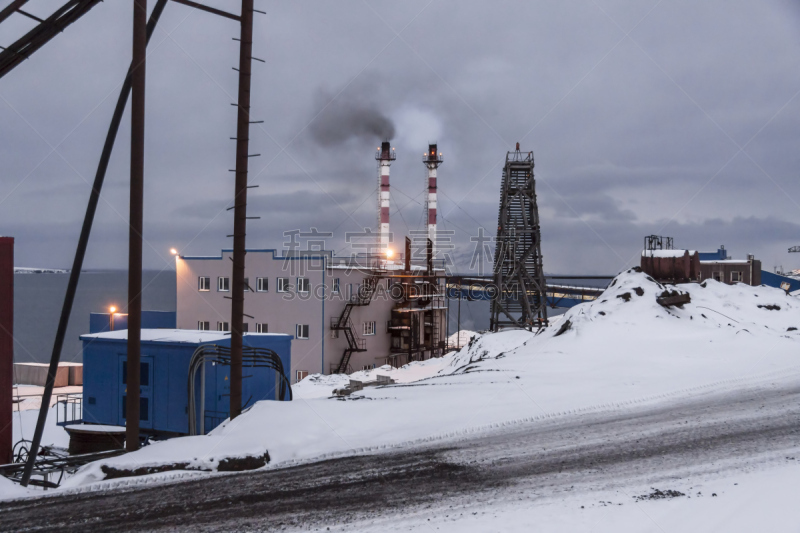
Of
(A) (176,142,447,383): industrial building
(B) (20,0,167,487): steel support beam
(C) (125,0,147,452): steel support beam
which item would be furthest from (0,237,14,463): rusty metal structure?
(A) (176,142,447,383): industrial building

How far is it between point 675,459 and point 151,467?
773cm

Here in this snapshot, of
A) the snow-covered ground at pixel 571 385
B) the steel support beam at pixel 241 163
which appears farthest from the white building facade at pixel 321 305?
the steel support beam at pixel 241 163

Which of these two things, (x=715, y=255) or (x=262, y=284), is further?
(x=715, y=255)

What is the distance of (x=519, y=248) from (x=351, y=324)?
13189 mm

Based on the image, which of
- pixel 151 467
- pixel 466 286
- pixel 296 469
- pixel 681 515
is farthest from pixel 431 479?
pixel 466 286

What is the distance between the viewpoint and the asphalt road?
20.4 feet

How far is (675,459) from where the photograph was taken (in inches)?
291

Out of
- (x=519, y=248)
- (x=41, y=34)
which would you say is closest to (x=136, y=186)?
(x=41, y=34)

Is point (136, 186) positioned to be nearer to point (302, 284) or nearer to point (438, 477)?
point (438, 477)

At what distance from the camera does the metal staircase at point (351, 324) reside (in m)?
37.0

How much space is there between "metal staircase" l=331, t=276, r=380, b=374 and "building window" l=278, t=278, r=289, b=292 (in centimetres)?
403

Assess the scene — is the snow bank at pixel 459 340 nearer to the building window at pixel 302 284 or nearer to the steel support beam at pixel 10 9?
the building window at pixel 302 284

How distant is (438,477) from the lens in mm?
7156

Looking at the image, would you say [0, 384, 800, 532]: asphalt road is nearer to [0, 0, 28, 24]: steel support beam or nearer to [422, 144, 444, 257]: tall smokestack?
[0, 0, 28, 24]: steel support beam
